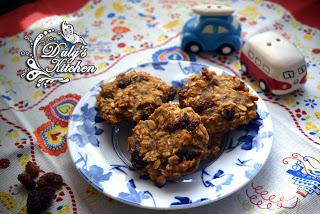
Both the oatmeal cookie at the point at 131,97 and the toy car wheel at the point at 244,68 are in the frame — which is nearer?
the oatmeal cookie at the point at 131,97

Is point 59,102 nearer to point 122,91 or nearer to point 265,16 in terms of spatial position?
point 122,91

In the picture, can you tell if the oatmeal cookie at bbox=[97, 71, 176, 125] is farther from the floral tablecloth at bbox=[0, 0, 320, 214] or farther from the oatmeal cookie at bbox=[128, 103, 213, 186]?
the floral tablecloth at bbox=[0, 0, 320, 214]

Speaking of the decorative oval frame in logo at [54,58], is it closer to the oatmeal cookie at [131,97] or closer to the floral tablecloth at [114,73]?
the floral tablecloth at [114,73]

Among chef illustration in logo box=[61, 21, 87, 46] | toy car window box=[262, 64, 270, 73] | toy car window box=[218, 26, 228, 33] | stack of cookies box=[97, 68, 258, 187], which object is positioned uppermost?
chef illustration in logo box=[61, 21, 87, 46]

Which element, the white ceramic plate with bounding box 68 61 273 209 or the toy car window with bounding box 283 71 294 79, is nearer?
the white ceramic plate with bounding box 68 61 273 209

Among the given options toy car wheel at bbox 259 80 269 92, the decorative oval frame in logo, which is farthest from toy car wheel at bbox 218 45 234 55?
the decorative oval frame in logo

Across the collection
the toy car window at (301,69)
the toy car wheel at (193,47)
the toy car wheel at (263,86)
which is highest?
the toy car wheel at (193,47)

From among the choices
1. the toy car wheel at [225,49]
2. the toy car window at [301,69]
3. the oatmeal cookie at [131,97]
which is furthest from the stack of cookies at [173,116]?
the toy car wheel at [225,49]

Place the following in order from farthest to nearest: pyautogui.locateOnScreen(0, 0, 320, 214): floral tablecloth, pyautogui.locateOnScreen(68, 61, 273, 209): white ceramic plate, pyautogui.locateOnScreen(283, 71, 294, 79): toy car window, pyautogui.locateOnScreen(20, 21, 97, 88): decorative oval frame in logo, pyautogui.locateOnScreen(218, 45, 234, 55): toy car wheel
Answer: pyautogui.locateOnScreen(218, 45, 234, 55): toy car wheel < pyautogui.locateOnScreen(20, 21, 97, 88): decorative oval frame in logo < pyautogui.locateOnScreen(283, 71, 294, 79): toy car window < pyautogui.locateOnScreen(0, 0, 320, 214): floral tablecloth < pyautogui.locateOnScreen(68, 61, 273, 209): white ceramic plate
